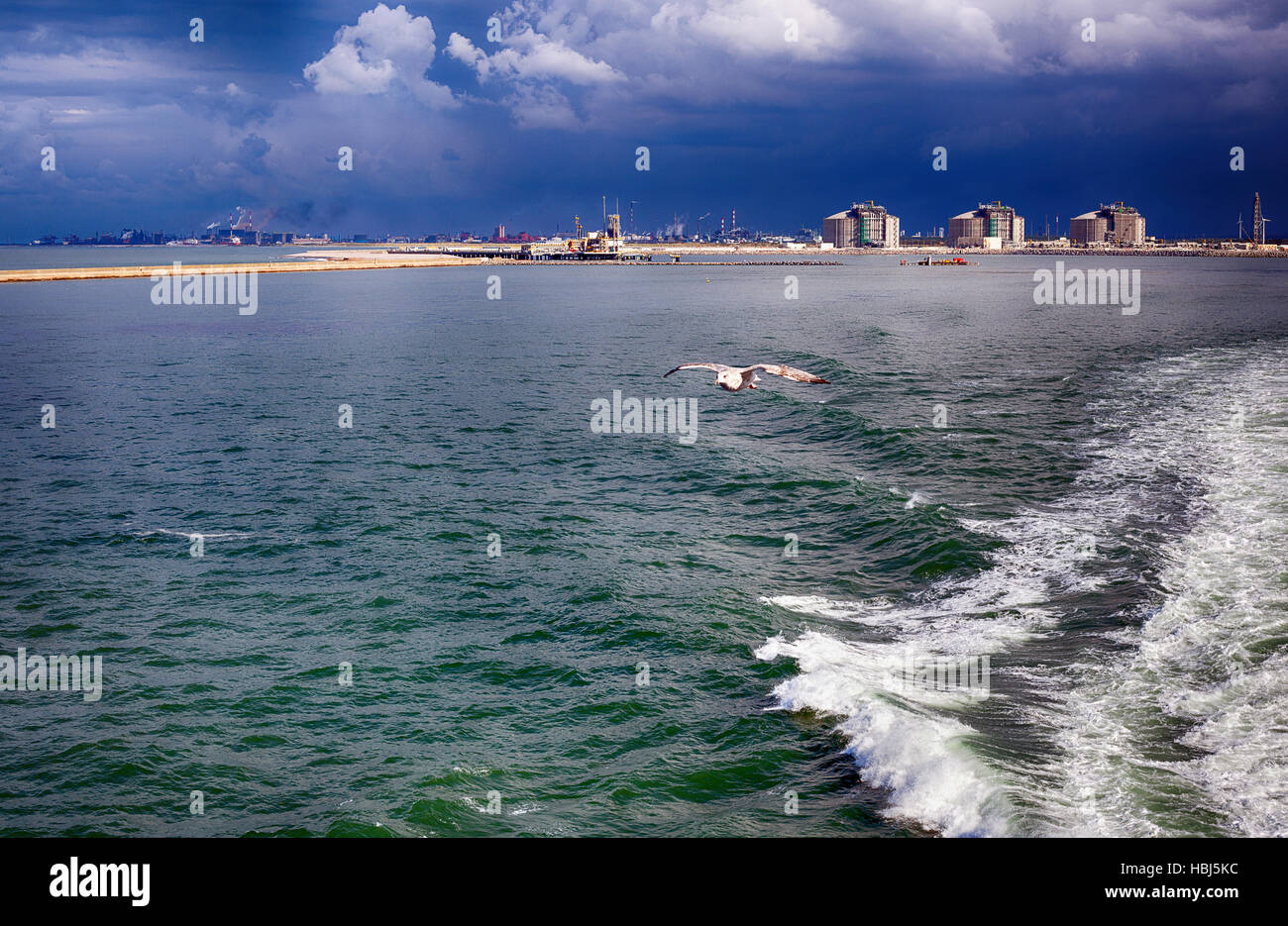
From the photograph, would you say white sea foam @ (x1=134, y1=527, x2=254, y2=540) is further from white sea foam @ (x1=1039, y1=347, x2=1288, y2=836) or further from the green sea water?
white sea foam @ (x1=1039, y1=347, x2=1288, y2=836)

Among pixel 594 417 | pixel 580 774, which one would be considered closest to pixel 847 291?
pixel 594 417

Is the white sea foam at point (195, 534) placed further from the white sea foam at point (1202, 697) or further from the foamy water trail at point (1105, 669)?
the white sea foam at point (1202, 697)

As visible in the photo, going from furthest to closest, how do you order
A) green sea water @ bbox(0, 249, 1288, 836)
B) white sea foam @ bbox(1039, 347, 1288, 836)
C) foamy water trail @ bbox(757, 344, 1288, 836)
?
green sea water @ bbox(0, 249, 1288, 836) < foamy water trail @ bbox(757, 344, 1288, 836) < white sea foam @ bbox(1039, 347, 1288, 836)

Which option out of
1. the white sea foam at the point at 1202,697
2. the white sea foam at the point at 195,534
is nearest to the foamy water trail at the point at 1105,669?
the white sea foam at the point at 1202,697

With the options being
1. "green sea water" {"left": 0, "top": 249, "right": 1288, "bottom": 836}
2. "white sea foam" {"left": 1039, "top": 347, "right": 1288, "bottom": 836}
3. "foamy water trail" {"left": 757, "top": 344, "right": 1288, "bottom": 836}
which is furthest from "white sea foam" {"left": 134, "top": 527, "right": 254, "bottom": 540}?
"white sea foam" {"left": 1039, "top": 347, "right": 1288, "bottom": 836}

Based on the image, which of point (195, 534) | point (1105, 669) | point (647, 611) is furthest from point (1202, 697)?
point (195, 534)

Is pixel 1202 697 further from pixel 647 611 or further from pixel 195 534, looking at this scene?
pixel 195 534

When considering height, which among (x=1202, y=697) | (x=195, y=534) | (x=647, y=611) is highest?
(x=195, y=534)

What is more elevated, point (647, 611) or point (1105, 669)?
point (647, 611)
